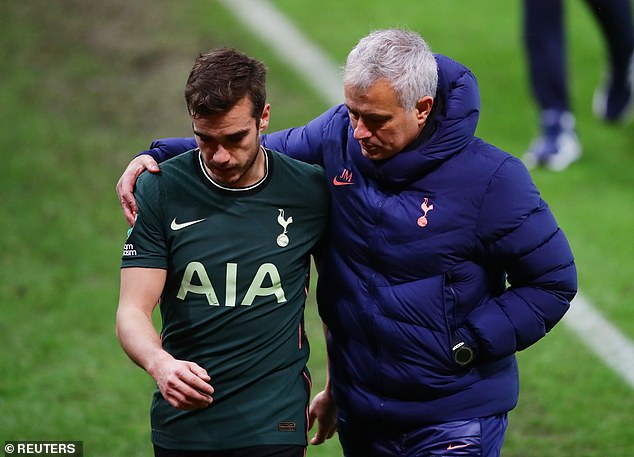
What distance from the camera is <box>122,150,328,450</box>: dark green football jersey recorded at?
170 inches

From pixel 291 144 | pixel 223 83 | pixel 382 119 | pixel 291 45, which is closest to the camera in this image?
pixel 223 83

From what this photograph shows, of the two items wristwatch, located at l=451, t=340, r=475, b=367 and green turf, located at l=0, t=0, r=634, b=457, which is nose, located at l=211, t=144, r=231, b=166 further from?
green turf, located at l=0, t=0, r=634, b=457

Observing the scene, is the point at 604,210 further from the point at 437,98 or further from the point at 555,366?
the point at 437,98

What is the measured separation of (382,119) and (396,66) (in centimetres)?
18

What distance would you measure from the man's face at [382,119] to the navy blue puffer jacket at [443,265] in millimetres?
52

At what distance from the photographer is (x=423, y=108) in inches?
170

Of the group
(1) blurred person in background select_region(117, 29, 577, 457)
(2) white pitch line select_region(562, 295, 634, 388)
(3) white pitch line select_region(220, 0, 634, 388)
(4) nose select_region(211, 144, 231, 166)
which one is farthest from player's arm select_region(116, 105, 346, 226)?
(3) white pitch line select_region(220, 0, 634, 388)

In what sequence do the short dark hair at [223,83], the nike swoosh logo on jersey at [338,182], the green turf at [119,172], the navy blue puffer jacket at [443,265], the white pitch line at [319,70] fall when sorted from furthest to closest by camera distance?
the white pitch line at [319,70]
the green turf at [119,172]
the nike swoosh logo on jersey at [338,182]
the navy blue puffer jacket at [443,265]
the short dark hair at [223,83]

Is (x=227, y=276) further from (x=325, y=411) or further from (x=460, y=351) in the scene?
(x=325, y=411)

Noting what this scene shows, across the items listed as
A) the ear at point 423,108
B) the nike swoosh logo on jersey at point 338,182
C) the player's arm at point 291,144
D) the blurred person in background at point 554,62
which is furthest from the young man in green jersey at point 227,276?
the blurred person in background at point 554,62

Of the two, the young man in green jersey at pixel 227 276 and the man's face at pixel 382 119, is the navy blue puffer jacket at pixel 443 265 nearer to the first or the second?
the man's face at pixel 382 119

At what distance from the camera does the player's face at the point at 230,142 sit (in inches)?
163

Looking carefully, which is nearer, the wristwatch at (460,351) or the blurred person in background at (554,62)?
the wristwatch at (460,351)

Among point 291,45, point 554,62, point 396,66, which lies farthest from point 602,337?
point 291,45
